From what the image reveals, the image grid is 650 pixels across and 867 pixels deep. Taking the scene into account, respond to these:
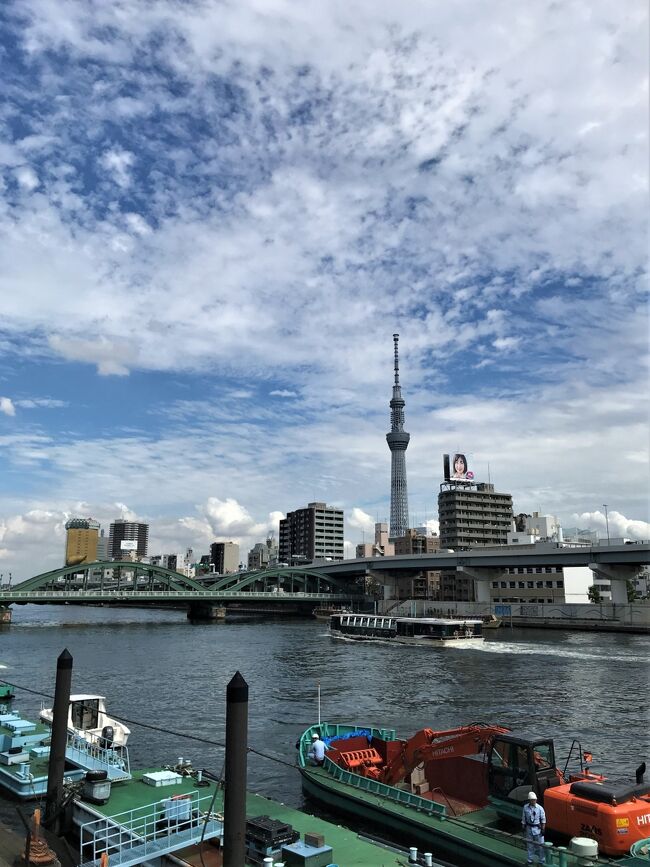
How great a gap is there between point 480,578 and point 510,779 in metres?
116

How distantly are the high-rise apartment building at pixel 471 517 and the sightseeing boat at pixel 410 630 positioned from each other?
3696 inches

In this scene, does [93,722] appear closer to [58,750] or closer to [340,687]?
[58,750]

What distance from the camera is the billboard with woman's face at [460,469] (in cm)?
19538

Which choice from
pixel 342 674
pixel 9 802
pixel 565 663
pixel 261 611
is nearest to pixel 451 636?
pixel 565 663

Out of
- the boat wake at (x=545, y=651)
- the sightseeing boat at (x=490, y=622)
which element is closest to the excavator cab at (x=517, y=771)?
the boat wake at (x=545, y=651)

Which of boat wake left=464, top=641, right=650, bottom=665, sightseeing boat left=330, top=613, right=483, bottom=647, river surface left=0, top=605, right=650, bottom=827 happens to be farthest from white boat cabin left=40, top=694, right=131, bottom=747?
sightseeing boat left=330, top=613, right=483, bottom=647

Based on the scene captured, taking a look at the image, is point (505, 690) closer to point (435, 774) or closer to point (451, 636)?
point (435, 774)

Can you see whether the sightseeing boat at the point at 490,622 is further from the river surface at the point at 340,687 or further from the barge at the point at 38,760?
the barge at the point at 38,760

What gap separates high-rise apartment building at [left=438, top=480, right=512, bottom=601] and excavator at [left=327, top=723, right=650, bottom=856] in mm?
169977

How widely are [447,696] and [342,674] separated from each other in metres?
14.1

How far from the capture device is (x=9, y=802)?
78.9 ft

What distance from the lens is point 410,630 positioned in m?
94.6

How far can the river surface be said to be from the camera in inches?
1353

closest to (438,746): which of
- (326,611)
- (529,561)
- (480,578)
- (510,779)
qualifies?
(510,779)
